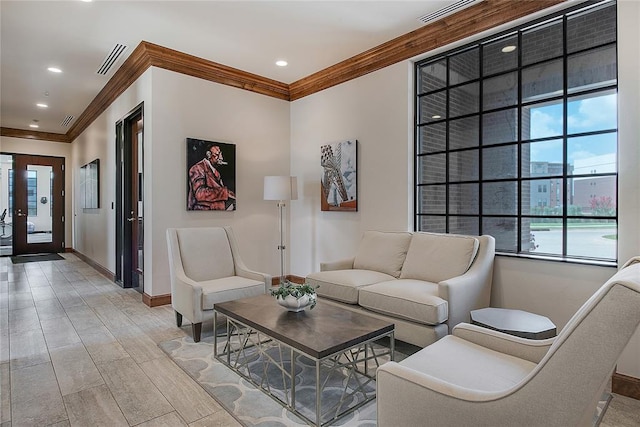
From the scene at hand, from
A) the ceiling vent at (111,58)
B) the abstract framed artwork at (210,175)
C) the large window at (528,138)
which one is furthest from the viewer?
the abstract framed artwork at (210,175)

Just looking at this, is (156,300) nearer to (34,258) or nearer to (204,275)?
(204,275)

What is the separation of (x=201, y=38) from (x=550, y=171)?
3618 mm

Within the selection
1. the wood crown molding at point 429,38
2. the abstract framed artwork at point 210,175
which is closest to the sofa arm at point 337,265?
the abstract framed artwork at point 210,175

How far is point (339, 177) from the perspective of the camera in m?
4.68

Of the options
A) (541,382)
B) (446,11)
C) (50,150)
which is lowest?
(541,382)

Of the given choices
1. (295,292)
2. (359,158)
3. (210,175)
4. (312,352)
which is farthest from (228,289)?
(359,158)

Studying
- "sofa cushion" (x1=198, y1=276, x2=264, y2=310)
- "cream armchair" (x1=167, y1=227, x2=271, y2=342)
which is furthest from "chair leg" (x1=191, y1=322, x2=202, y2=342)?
"sofa cushion" (x1=198, y1=276, x2=264, y2=310)

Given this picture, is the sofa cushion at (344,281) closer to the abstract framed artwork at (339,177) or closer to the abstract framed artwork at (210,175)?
the abstract framed artwork at (339,177)

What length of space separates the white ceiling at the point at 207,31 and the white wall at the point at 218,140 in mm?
444

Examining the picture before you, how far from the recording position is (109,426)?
76.5 inches

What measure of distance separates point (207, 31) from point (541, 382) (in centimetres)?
400

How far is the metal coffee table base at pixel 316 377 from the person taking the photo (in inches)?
79.4

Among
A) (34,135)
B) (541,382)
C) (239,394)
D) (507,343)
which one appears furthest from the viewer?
(34,135)

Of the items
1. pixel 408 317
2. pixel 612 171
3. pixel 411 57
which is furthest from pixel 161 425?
pixel 411 57
